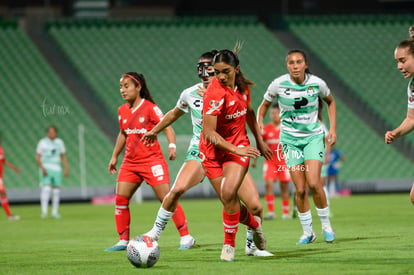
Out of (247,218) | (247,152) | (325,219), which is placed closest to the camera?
(247,152)

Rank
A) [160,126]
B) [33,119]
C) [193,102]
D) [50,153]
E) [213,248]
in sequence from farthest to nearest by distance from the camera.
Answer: [33,119] < [50,153] < [213,248] < [193,102] < [160,126]

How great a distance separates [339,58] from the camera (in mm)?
28000

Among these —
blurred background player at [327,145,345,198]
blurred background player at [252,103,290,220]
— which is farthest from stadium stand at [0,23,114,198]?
blurred background player at [252,103,290,220]

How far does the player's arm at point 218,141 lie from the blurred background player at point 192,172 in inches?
38.2

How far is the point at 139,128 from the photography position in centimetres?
905

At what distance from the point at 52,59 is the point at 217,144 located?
21013 mm

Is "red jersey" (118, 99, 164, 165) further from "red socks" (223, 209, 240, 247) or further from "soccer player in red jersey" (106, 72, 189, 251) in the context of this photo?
"red socks" (223, 209, 240, 247)

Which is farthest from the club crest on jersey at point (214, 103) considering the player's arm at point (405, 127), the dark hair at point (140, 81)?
the dark hair at point (140, 81)

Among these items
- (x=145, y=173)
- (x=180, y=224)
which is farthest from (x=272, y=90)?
(x=180, y=224)

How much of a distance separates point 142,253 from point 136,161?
2.35 meters

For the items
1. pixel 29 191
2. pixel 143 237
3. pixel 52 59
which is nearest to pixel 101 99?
pixel 52 59

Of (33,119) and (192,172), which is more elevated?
(192,172)

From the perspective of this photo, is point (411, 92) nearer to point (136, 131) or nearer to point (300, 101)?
point (300, 101)

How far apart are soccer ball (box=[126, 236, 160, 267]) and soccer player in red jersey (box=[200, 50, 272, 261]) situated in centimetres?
69
